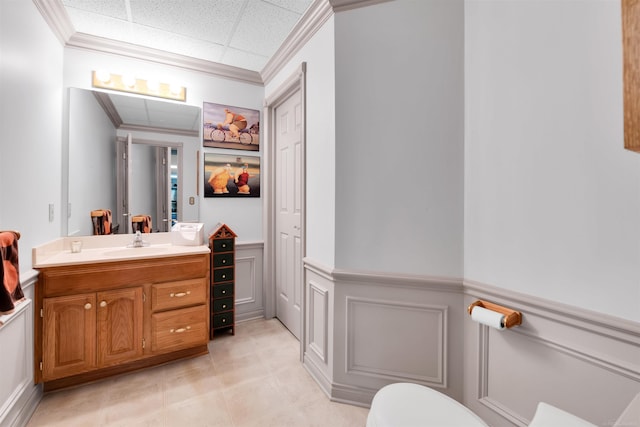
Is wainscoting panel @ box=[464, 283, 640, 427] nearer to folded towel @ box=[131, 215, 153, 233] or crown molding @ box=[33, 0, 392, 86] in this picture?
crown molding @ box=[33, 0, 392, 86]

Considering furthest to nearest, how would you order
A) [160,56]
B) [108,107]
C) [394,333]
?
[160,56], [108,107], [394,333]

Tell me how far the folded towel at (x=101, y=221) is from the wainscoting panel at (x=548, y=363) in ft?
9.08

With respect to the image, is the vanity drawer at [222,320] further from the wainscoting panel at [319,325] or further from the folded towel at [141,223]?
the folded towel at [141,223]

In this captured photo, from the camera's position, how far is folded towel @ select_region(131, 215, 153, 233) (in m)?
2.55

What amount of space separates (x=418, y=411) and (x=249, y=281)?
7.74 ft

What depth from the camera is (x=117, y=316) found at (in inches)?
79.5

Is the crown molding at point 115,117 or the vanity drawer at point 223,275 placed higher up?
the crown molding at point 115,117

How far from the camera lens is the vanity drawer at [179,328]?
2150mm

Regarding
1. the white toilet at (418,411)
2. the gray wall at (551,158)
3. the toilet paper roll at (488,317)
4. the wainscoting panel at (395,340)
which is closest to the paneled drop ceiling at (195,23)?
the gray wall at (551,158)

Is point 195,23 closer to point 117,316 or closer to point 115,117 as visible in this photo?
point 115,117

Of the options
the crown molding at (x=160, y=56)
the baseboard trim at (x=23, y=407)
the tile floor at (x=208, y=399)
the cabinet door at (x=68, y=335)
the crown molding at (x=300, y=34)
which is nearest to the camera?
the baseboard trim at (x=23, y=407)

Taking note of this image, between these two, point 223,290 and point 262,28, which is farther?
point 223,290

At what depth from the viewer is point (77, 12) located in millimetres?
2029

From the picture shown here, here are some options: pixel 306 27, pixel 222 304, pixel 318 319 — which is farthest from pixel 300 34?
pixel 222 304
